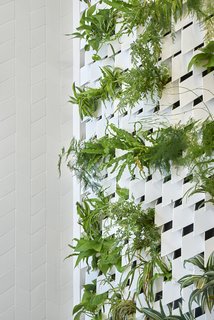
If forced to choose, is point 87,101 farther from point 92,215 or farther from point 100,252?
point 100,252

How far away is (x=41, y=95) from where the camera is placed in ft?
11.4

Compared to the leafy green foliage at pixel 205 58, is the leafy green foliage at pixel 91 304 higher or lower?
lower

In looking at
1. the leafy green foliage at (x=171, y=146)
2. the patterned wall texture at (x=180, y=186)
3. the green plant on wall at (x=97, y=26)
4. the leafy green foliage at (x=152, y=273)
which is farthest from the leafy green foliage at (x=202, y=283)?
the green plant on wall at (x=97, y=26)

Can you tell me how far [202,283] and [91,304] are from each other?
895 mm

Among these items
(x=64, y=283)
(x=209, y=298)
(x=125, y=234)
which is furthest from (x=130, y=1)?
(x=64, y=283)

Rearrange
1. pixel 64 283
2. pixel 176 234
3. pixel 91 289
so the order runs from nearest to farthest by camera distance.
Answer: pixel 176 234 < pixel 91 289 < pixel 64 283

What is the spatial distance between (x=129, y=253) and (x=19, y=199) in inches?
32.9

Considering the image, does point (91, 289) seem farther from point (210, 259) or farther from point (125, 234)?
point (210, 259)

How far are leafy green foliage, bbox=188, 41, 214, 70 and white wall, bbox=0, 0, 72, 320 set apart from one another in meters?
1.16

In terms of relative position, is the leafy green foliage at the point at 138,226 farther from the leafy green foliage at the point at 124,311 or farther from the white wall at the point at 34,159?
the white wall at the point at 34,159

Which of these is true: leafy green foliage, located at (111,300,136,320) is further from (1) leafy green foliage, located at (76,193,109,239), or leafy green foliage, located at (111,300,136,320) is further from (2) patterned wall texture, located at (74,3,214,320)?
(1) leafy green foliage, located at (76,193,109,239)

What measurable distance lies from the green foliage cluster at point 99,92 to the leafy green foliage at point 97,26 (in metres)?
0.15

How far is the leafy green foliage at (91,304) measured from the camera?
3.08 metres

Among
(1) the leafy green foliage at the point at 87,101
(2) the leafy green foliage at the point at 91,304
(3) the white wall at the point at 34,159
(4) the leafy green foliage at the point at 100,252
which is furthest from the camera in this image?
(3) the white wall at the point at 34,159
